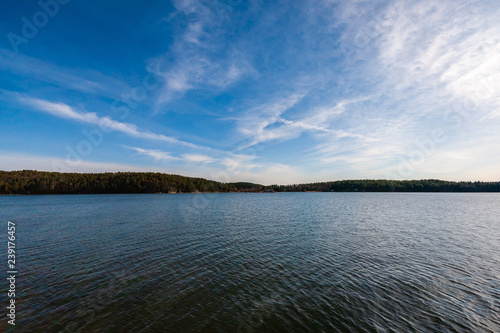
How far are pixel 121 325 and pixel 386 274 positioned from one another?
729 inches

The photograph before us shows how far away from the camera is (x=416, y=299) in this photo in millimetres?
12820

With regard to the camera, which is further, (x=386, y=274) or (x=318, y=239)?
(x=318, y=239)

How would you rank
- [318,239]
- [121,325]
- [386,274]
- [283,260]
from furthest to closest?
Answer: [318,239] → [283,260] → [386,274] → [121,325]

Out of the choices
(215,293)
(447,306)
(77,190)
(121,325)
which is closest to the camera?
(121,325)

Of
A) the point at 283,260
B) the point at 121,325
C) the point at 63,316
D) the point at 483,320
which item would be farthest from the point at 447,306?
the point at 63,316

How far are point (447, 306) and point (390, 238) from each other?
17.4m

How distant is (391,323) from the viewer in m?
10.6

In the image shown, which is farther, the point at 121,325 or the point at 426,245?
the point at 426,245

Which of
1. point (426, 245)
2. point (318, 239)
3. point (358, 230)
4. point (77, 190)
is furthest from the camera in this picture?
point (77, 190)

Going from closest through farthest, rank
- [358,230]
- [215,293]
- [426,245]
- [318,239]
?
[215,293] → [426,245] → [318,239] → [358,230]

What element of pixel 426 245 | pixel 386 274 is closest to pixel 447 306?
pixel 386 274

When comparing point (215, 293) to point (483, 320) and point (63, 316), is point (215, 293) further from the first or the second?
point (483, 320)

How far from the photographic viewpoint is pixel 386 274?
16453 mm

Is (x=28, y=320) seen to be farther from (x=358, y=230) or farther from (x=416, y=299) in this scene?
(x=358, y=230)
